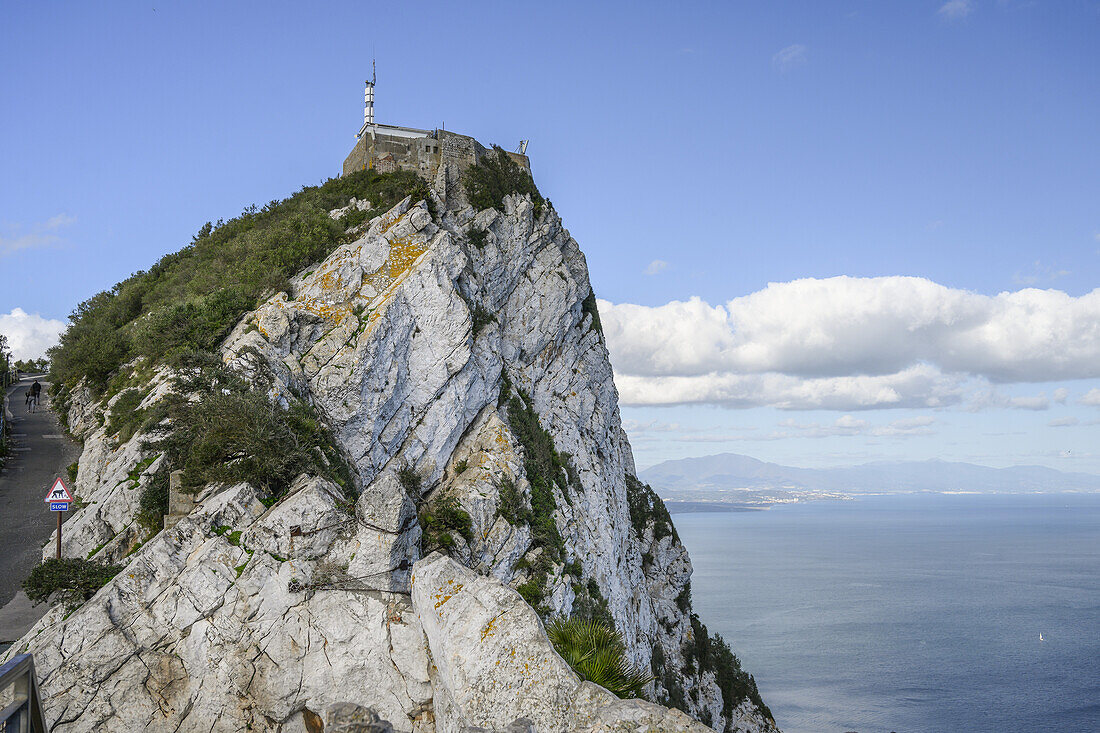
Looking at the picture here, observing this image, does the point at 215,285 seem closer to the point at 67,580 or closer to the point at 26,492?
the point at 26,492

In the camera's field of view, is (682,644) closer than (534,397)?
No

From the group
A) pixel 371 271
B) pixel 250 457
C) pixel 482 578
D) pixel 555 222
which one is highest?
pixel 555 222

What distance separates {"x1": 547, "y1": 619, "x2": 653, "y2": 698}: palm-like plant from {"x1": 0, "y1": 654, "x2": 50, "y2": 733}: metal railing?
5.11 metres

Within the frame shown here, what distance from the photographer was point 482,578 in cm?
875

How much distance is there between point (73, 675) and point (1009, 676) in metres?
81.2

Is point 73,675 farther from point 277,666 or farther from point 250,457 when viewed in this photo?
point 250,457

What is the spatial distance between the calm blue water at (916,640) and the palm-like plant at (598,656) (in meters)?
56.7

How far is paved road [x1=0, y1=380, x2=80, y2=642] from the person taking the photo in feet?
49.1

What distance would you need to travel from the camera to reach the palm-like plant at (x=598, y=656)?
814 centimetres

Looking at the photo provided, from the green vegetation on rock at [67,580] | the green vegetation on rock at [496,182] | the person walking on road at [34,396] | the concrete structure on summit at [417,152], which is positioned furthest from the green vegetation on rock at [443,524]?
the person walking on road at [34,396]

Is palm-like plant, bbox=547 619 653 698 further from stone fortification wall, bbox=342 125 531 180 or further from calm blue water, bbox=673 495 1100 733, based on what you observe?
calm blue water, bbox=673 495 1100 733

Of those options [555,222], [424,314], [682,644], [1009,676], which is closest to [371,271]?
[424,314]

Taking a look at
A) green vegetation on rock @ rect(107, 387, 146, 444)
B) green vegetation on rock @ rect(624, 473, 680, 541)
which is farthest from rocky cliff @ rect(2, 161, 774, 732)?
green vegetation on rock @ rect(107, 387, 146, 444)

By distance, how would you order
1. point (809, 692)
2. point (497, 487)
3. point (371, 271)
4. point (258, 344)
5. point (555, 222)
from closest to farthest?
point (258, 344) < point (497, 487) < point (371, 271) < point (555, 222) < point (809, 692)
